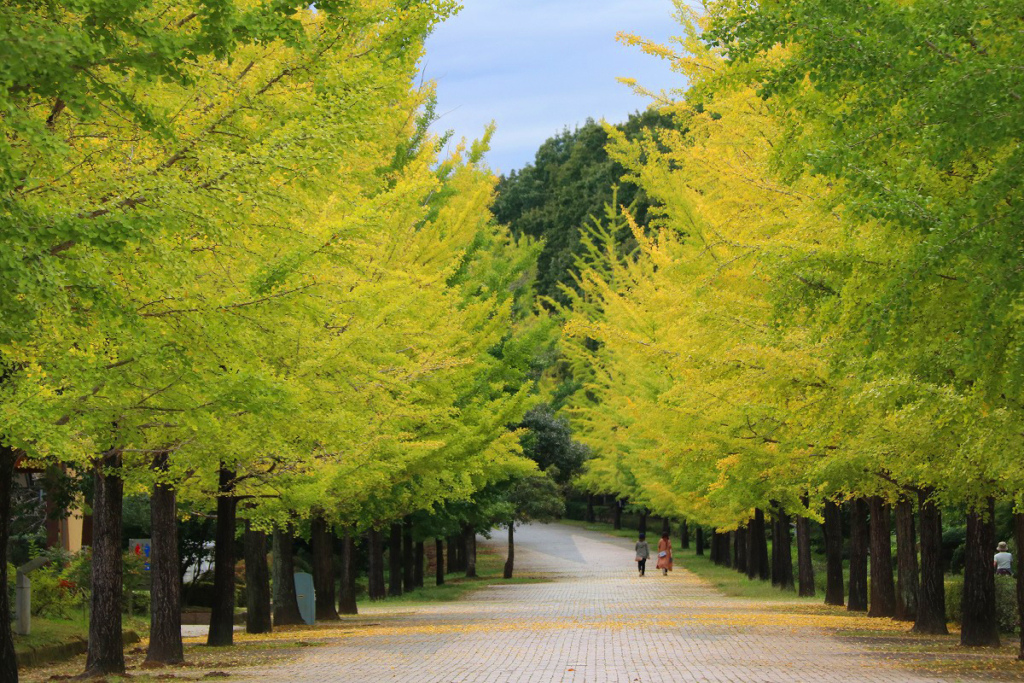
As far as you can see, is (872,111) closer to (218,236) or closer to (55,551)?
(218,236)

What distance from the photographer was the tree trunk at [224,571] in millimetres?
17859

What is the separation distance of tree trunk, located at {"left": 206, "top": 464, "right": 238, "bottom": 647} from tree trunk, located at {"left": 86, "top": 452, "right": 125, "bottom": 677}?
3.32 m

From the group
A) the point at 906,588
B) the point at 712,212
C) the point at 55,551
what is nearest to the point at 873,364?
the point at 712,212

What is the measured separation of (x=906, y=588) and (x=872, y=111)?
14.1 metres

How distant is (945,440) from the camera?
13383mm

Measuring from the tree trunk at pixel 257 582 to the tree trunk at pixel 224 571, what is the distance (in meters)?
1.90

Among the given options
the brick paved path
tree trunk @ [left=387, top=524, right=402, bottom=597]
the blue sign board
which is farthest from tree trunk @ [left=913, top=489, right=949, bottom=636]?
tree trunk @ [left=387, top=524, right=402, bottom=597]

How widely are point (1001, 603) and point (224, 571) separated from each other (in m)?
13.6

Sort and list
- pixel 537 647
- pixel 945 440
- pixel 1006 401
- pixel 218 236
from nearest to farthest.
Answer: pixel 218 236 < pixel 1006 401 < pixel 945 440 < pixel 537 647

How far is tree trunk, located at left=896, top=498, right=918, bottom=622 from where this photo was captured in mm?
21016

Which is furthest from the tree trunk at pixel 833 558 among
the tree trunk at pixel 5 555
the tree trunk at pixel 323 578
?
the tree trunk at pixel 5 555

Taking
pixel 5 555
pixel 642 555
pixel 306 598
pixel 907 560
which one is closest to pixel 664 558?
pixel 642 555

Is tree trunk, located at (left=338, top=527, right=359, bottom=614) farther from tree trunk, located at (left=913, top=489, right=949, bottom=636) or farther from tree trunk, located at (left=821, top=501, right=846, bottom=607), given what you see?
tree trunk, located at (left=913, top=489, right=949, bottom=636)

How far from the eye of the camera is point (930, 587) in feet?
61.9
